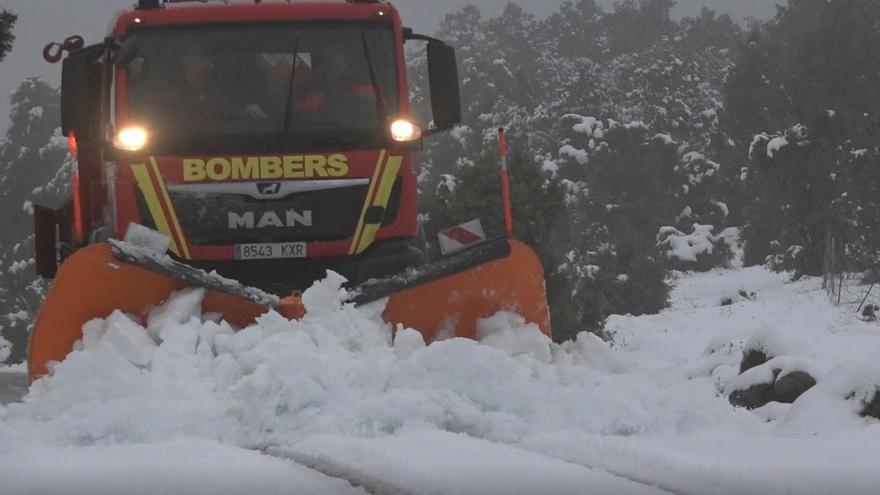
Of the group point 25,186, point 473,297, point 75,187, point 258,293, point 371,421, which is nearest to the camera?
→ point 371,421

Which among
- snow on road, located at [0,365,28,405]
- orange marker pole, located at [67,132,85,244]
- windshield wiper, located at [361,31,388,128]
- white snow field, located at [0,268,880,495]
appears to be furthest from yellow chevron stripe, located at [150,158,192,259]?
snow on road, located at [0,365,28,405]

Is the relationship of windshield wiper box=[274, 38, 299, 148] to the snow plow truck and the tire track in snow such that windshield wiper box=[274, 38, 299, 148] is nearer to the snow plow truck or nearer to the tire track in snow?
the snow plow truck

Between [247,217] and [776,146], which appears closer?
[247,217]

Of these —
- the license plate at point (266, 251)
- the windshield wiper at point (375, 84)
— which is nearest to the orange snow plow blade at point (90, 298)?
the license plate at point (266, 251)

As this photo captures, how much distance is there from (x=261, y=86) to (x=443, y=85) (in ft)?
3.64

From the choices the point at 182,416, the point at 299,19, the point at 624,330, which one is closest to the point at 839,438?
the point at 182,416

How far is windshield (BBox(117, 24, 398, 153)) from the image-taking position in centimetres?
740

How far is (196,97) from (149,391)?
2636 millimetres

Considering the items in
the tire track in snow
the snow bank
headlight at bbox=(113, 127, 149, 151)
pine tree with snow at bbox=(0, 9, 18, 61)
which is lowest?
the tire track in snow

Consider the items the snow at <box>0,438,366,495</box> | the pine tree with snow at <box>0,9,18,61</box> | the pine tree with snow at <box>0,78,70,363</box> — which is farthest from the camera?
the pine tree with snow at <box>0,78,70,363</box>

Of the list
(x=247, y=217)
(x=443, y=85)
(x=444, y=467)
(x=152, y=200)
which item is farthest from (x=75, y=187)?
(x=444, y=467)

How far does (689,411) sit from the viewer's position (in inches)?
222

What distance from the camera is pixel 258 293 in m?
6.33

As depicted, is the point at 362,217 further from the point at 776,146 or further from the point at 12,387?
the point at 776,146
